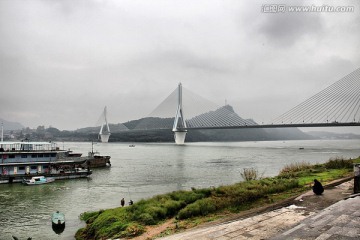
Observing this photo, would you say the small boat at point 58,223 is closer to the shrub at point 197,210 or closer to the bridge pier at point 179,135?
the shrub at point 197,210

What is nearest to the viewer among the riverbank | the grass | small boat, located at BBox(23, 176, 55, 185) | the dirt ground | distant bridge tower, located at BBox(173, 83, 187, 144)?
the riverbank

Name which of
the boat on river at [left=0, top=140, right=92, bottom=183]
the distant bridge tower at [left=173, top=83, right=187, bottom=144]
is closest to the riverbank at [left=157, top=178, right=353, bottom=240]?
the boat on river at [left=0, top=140, right=92, bottom=183]

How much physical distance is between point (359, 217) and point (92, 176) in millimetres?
39741

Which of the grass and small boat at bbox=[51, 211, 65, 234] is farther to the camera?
small boat at bbox=[51, 211, 65, 234]

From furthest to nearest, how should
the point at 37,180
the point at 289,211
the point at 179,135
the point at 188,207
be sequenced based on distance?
the point at 179,135 → the point at 37,180 → the point at 188,207 → the point at 289,211

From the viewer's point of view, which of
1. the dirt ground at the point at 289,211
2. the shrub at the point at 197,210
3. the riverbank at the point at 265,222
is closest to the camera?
the riverbank at the point at 265,222

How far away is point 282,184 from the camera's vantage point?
16.4m

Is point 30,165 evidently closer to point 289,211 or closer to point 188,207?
point 188,207

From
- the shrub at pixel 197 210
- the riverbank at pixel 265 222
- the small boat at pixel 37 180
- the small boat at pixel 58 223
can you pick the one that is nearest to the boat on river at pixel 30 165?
the small boat at pixel 37 180

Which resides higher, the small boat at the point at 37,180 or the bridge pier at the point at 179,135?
the bridge pier at the point at 179,135

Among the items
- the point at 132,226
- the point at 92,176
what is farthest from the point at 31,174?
the point at 132,226

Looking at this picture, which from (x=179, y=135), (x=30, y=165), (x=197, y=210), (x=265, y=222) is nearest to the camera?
(x=265, y=222)

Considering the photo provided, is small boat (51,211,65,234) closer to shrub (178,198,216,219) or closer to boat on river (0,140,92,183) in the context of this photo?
shrub (178,198,216,219)

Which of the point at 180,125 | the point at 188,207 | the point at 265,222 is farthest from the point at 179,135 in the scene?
the point at 265,222
